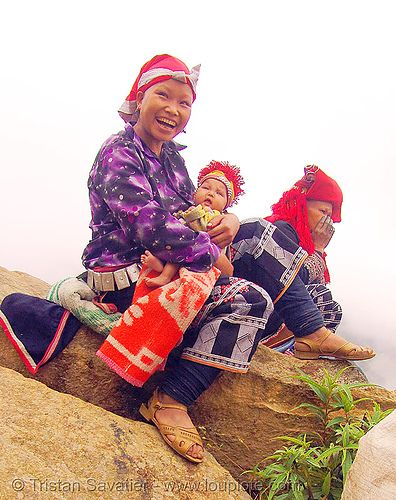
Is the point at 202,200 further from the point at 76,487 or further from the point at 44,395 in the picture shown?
the point at 76,487

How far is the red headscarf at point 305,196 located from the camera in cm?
356

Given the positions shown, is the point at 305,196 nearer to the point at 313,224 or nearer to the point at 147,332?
the point at 313,224

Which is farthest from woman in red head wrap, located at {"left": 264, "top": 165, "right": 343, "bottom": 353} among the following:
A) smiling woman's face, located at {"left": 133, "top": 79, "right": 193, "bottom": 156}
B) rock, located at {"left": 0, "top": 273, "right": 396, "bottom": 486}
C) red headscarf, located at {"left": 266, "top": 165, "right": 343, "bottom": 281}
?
smiling woman's face, located at {"left": 133, "top": 79, "right": 193, "bottom": 156}

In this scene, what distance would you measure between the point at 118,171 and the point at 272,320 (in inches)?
71.9

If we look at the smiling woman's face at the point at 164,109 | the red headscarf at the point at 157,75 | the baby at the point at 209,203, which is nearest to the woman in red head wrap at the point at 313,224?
the baby at the point at 209,203

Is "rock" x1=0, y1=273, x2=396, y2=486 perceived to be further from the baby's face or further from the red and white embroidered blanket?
the baby's face

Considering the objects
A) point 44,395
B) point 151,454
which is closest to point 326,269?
point 151,454

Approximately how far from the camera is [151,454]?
79.2 inches

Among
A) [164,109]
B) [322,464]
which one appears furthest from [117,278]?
[322,464]

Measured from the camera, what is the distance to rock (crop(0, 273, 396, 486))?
102 inches

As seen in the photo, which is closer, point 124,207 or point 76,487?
point 76,487

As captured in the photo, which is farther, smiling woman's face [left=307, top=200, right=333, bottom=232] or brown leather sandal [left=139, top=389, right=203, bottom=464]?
smiling woman's face [left=307, top=200, right=333, bottom=232]

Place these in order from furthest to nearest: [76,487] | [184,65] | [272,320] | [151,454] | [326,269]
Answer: [326,269], [272,320], [184,65], [151,454], [76,487]

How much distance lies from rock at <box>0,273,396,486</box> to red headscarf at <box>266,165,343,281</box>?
4.49ft
